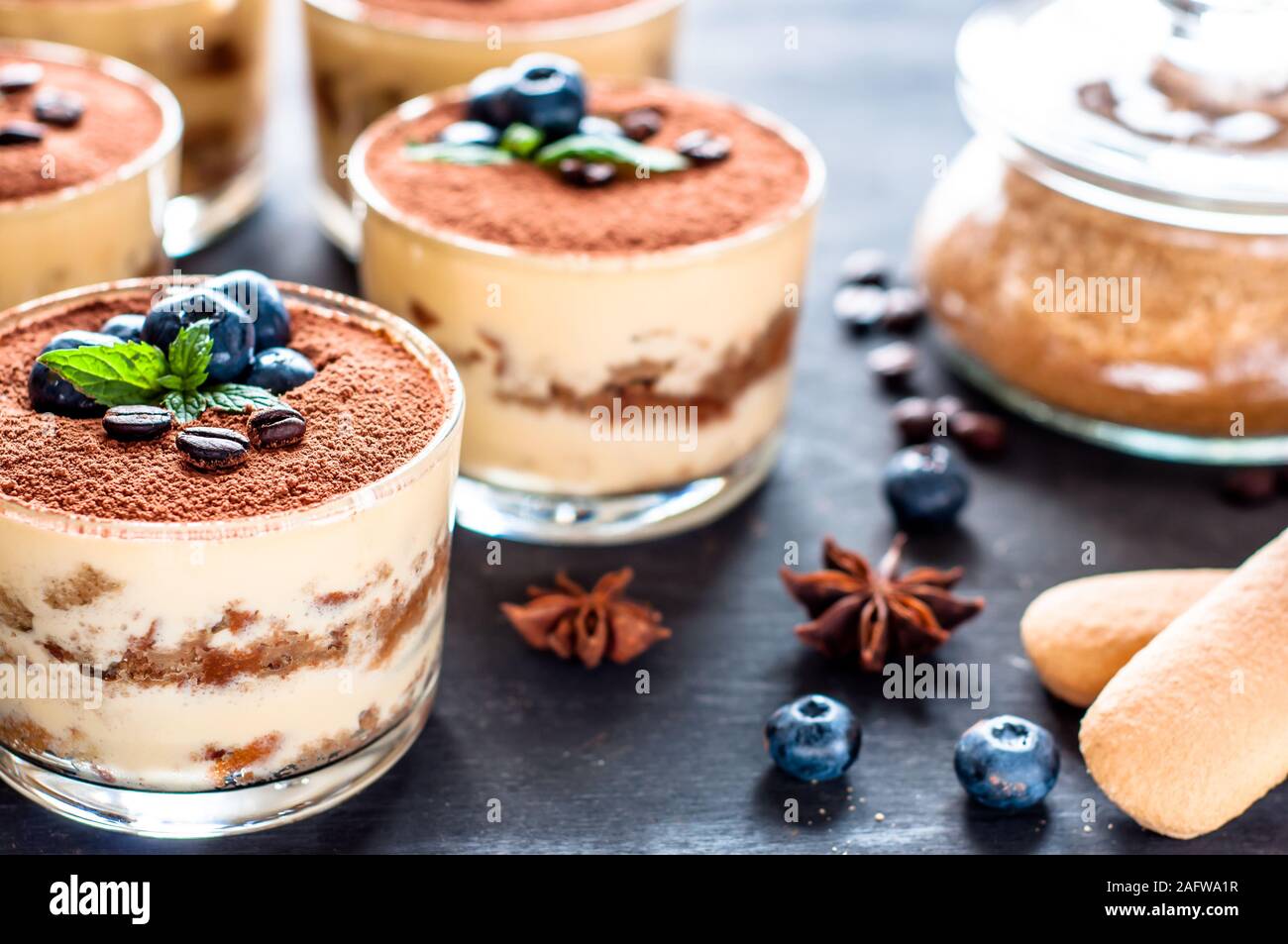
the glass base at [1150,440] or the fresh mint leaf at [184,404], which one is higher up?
the fresh mint leaf at [184,404]

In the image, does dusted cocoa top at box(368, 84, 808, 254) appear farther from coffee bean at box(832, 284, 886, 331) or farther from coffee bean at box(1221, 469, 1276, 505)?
coffee bean at box(1221, 469, 1276, 505)

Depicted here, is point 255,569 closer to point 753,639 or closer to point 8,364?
point 8,364

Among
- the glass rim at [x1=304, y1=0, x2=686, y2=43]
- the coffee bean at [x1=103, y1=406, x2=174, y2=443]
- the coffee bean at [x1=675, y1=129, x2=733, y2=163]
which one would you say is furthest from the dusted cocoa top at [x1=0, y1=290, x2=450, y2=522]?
the glass rim at [x1=304, y1=0, x2=686, y2=43]

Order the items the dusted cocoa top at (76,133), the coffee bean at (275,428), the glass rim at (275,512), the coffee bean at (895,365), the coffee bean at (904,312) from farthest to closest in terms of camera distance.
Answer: the coffee bean at (904,312), the coffee bean at (895,365), the dusted cocoa top at (76,133), the coffee bean at (275,428), the glass rim at (275,512)

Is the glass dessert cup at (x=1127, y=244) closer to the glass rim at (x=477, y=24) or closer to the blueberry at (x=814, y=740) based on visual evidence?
the glass rim at (x=477, y=24)

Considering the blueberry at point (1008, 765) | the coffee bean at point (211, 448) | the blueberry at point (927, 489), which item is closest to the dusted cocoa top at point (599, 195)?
the blueberry at point (927, 489)

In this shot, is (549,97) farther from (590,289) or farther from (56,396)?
(56,396)
